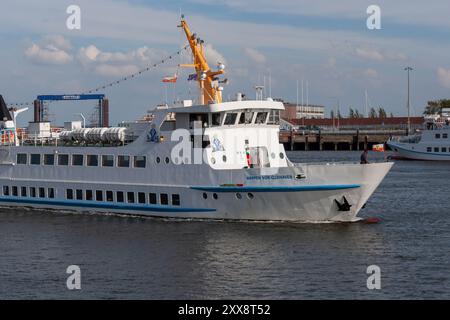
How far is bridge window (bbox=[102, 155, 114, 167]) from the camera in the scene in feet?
122

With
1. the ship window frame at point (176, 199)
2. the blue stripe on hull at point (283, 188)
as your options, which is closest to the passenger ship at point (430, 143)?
the ship window frame at point (176, 199)

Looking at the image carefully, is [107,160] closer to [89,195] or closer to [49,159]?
[89,195]

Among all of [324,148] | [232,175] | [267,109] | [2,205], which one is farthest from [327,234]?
[324,148]

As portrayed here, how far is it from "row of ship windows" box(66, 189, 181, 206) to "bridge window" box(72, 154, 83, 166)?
1359 mm

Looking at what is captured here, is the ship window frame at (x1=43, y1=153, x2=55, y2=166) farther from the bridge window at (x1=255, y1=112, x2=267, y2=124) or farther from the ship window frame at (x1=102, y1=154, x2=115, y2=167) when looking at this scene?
the bridge window at (x1=255, y1=112, x2=267, y2=124)

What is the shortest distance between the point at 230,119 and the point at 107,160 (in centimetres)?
692

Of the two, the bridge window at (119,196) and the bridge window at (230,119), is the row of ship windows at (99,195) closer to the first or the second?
the bridge window at (119,196)

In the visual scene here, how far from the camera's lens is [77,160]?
38.6m

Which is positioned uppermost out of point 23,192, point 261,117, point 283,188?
point 261,117

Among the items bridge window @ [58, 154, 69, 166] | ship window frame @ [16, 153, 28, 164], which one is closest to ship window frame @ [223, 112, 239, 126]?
bridge window @ [58, 154, 69, 166]

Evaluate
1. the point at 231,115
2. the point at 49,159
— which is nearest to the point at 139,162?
the point at 231,115

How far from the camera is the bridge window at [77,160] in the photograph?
38406mm

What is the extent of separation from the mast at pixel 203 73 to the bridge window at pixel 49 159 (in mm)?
8725
